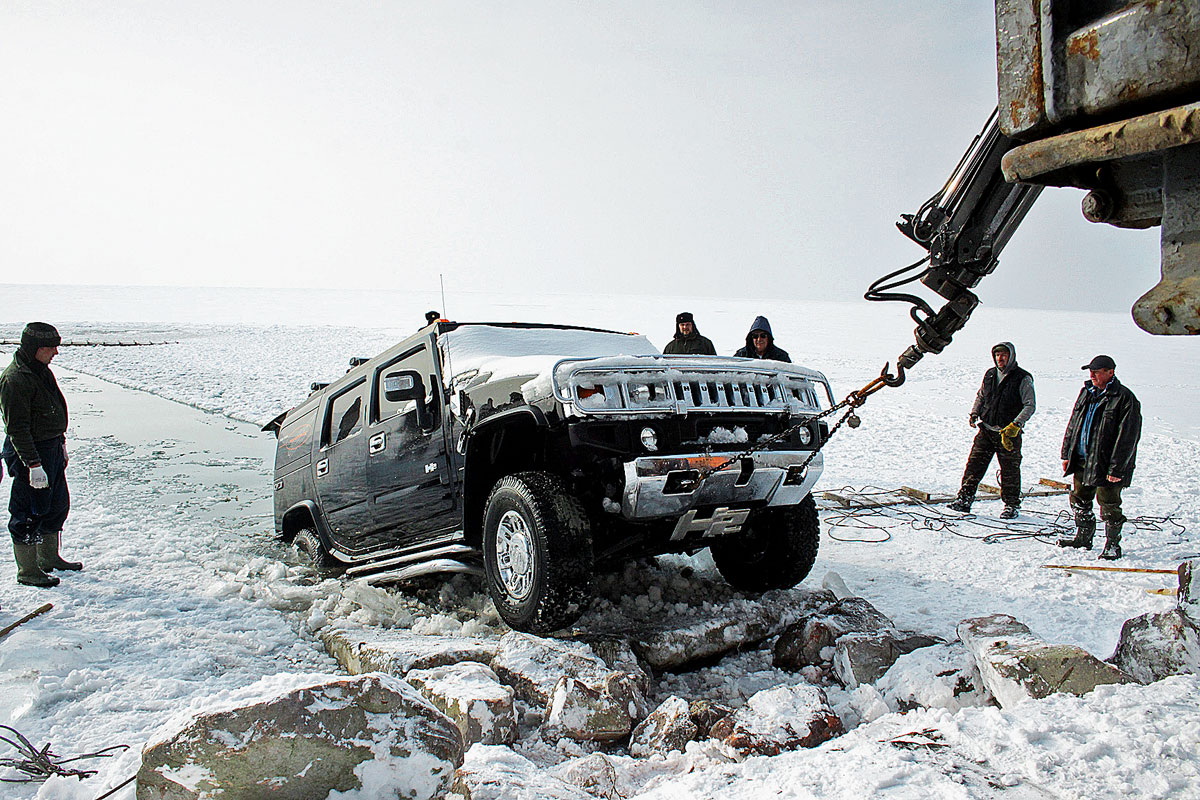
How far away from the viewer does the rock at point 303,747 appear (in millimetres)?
2260

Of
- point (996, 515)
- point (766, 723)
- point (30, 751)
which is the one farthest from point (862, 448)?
point (30, 751)

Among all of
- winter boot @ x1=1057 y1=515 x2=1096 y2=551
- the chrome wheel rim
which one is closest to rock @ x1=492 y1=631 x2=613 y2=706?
the chrome wheel rim

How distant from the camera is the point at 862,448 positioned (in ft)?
34.2

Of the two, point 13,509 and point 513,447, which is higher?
point 513,447

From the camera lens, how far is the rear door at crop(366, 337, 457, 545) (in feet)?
14.4

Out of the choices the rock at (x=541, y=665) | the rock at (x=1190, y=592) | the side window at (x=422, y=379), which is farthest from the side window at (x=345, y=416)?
the rock at (x=1190, y=592)

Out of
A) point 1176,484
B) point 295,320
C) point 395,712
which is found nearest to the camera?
point 395,712

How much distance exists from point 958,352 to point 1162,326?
2842 centimetres

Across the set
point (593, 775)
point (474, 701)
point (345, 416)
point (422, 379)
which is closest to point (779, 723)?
point (593, 775)

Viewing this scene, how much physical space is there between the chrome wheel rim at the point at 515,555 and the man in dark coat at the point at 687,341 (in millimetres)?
3427

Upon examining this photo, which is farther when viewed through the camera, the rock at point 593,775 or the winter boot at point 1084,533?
the winter boot at point 1084,533

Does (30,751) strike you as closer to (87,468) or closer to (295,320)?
(87,468)

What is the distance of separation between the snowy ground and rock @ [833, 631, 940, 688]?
0.18 metres

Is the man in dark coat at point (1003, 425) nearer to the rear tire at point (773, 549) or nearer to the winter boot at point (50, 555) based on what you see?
the rear tire at point (773, 549)
